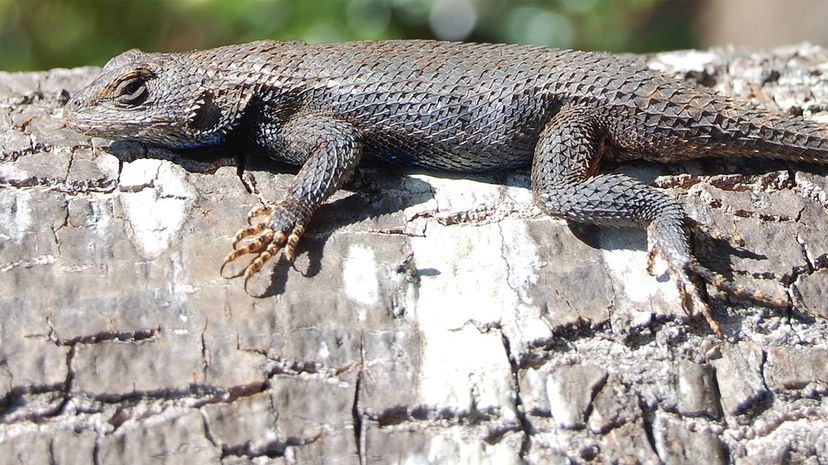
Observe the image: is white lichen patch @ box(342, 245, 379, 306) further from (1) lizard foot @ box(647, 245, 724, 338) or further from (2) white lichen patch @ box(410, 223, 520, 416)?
(1) lizard foot @ box(647, 245, 724, 338)

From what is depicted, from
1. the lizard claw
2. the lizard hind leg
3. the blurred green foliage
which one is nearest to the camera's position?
the lizard hind leg

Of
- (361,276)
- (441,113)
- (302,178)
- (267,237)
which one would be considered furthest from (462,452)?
(441,113)

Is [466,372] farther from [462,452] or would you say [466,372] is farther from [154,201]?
[154,201]

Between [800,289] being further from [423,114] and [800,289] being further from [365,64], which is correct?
[365,64]

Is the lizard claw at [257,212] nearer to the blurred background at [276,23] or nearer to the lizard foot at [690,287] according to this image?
the lizard foot at [690,287]

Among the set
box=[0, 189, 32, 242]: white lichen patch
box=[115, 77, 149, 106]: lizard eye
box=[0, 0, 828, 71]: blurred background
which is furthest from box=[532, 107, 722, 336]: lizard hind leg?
box=[0, 0, 828, 71]: blurred background

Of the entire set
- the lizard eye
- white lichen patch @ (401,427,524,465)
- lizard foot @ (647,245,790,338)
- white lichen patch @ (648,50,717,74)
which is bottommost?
white lichen patch @ (401,427,524,465)

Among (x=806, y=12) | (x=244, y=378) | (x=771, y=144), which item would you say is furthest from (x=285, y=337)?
(x=806, y=12)
